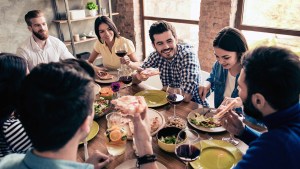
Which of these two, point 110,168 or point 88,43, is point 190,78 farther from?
point 88,43

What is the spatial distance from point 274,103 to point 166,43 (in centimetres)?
138

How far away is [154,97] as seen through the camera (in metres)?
1.90

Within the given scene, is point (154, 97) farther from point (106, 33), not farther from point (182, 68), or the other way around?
point (106, 33)

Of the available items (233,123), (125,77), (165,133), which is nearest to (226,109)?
(233,123)

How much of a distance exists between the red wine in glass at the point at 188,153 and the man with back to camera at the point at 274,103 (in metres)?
0.19

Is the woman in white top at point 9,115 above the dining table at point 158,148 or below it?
above

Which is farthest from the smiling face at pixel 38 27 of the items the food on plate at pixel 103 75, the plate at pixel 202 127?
the plate at pixel 202 127

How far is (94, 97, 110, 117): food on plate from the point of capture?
160 cm

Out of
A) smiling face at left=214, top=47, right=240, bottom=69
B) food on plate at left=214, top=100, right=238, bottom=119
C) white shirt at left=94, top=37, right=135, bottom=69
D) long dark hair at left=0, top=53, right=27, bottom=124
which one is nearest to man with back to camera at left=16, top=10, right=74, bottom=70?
white shirt at left=94, top=37, right=135, bottom=69

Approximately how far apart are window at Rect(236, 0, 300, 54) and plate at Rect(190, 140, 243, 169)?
2062 millimetres

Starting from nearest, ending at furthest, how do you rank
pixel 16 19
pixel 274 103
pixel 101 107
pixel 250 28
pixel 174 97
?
pixel 274 103 < pixel 174 97 < pixel 101 107 < pixel 250 28 < pixel 16 19

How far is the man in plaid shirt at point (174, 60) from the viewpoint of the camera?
2133 millimetres

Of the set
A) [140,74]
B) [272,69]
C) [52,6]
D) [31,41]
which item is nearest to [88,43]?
[52,6]

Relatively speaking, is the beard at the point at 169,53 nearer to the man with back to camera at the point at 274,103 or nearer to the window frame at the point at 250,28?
the man with back to camera at the point at 274,103
